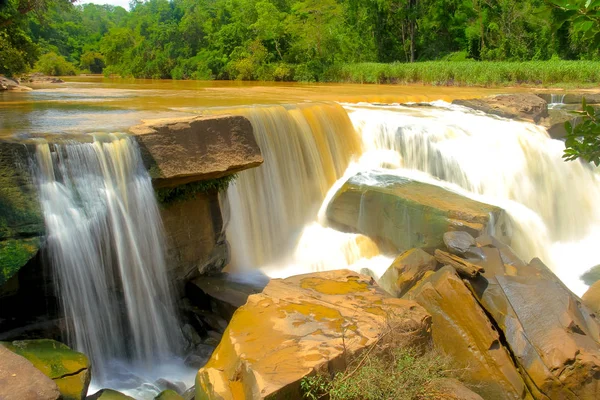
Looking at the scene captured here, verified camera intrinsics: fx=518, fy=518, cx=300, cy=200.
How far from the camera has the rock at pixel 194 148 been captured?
257 inches

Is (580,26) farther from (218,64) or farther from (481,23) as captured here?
(218,64)

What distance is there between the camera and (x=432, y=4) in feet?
127

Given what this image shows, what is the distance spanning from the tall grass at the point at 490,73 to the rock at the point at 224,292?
19738 millimetres

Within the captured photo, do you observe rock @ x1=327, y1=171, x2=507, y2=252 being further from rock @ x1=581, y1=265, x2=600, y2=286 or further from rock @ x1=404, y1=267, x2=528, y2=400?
rock @ x1=404, y1=267, x2=528, y2=400

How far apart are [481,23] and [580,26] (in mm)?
35257

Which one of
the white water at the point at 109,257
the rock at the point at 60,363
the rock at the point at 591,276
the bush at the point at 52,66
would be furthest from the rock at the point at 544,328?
the bush at the point at 52,66

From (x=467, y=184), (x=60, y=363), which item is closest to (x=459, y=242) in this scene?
(x=467, y=184)

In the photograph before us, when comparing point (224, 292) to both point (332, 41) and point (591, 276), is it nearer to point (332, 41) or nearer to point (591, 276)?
point (591, 276)

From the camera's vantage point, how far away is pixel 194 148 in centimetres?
677

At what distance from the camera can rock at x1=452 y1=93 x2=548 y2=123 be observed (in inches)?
550

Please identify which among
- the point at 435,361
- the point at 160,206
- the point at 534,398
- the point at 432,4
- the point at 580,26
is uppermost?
the point at 432,4

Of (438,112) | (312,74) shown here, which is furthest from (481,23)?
(438,112)

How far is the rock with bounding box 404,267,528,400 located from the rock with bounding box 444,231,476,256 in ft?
3.02

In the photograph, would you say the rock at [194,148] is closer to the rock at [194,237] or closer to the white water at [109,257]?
the white water at [109,257]
